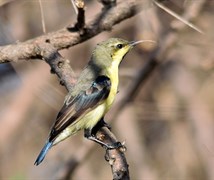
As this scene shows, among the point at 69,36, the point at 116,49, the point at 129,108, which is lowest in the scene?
the point at 129,108

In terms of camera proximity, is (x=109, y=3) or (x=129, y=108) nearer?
(x=109, y=3)

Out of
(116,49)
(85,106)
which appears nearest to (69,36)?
(116,49)

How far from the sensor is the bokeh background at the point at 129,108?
A: 281 inches

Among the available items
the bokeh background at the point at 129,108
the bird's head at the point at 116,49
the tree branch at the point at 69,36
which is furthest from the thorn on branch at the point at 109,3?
the bokeh background at the point at 129,108

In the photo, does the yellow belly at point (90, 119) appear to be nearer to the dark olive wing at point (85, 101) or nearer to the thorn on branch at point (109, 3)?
the dark olive wing at point (85, 101)

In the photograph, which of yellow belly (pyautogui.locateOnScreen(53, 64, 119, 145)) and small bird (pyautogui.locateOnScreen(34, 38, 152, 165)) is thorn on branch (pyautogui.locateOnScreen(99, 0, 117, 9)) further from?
yellow belly (pyautogui.locateOnScreen(53, 64, 119, 145))

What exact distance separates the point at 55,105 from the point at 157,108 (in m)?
1.08

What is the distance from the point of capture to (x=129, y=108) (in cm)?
732

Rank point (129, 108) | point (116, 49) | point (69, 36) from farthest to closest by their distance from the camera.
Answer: point (129, 108) → point (116, 49) → point (69, 36)

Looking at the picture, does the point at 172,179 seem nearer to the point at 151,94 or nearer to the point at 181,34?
the point at 151,94

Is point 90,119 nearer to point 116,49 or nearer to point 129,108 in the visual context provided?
point 116,49

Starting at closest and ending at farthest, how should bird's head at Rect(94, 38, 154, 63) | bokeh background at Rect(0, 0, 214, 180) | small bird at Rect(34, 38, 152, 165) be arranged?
small bird at Rect(34, 38, 152, 165), bird's head at Rect(94, 38, 154, 63), bokeh background at Rect(0, 0, 214, 180)

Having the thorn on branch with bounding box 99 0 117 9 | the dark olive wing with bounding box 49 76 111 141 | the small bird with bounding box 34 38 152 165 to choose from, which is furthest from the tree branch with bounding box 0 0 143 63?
the dark olive wing with bounding box 49 76 111 141

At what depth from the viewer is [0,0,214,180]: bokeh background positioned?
7145 mm
